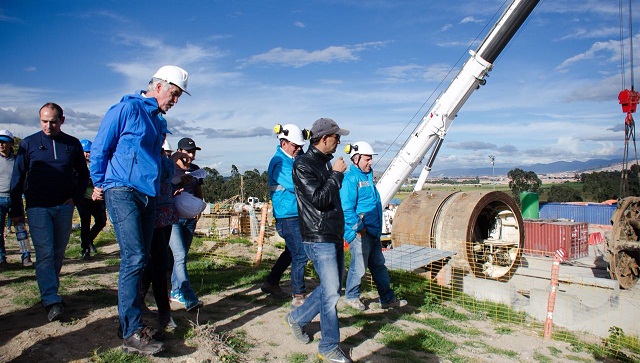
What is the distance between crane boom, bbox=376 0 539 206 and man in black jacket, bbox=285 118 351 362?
28.3 feet

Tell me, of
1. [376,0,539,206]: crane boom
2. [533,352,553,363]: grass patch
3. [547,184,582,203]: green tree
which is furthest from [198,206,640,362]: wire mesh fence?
[547,184,582,203]: green tree

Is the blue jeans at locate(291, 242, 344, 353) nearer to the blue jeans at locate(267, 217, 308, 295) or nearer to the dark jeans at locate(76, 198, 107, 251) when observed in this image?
the blue jeans at locate(267, 217, 308, 295)

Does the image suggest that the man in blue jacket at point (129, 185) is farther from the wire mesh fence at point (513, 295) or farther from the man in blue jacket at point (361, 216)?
the wire mesh fence at point (513, 295)

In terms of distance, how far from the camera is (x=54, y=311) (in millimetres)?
4121

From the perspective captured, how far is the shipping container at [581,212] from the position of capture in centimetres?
2722

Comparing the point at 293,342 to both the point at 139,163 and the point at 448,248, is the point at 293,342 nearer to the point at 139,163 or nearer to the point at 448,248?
the point at 139,163

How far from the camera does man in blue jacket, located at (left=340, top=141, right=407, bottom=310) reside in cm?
556

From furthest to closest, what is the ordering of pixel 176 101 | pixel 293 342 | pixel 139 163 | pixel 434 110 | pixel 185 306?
pixel 434 110 < pixel 185 306 < pixel 293 342 < pixel 176 101 < pixel 139 163

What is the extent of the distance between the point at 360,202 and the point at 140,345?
3.06m

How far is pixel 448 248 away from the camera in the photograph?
9.59 metres

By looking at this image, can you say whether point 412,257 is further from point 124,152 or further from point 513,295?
point 124,152

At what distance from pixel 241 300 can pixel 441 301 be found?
3037mm

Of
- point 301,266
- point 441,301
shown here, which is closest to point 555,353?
point 441,301

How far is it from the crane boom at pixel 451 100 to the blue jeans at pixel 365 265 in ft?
22.5
